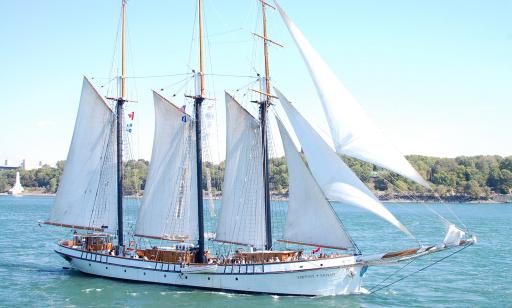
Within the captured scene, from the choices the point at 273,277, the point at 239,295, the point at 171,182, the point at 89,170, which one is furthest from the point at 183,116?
the point at 273,277

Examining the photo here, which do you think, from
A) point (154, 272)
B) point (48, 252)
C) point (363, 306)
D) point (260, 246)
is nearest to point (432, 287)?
point (363, 306)

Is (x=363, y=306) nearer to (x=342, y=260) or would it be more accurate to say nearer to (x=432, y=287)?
(x=342, y=260)

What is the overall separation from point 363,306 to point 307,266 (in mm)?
3336

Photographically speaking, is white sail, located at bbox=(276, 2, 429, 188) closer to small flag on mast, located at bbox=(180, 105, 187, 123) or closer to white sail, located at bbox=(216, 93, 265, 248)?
white sail, located at bbox=(216, 93, 265, 248)

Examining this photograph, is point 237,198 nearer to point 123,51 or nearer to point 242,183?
point 242,183

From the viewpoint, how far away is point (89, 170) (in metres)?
39.5

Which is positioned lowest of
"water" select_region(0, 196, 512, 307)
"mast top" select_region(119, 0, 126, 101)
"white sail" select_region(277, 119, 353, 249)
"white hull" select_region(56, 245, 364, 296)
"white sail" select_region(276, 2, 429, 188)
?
"water" select_region(0, 196, 512, 307)

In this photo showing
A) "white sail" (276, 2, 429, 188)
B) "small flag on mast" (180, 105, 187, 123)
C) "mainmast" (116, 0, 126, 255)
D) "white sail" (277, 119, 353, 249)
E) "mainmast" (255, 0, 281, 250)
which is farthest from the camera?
"mainmast" (116, 0, 126, 255)

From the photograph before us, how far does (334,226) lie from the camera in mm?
30594

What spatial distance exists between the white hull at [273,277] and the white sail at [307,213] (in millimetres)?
1196

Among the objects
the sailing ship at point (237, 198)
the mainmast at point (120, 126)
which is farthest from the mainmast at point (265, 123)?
the mainmast at point (120, 126)

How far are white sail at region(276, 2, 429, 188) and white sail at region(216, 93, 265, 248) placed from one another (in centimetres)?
628

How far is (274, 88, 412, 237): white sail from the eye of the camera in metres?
28.7

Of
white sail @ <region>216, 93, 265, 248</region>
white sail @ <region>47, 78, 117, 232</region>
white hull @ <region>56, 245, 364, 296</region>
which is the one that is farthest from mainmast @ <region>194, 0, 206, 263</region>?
white sail @ <region>47, 78, 117, 232</region>
